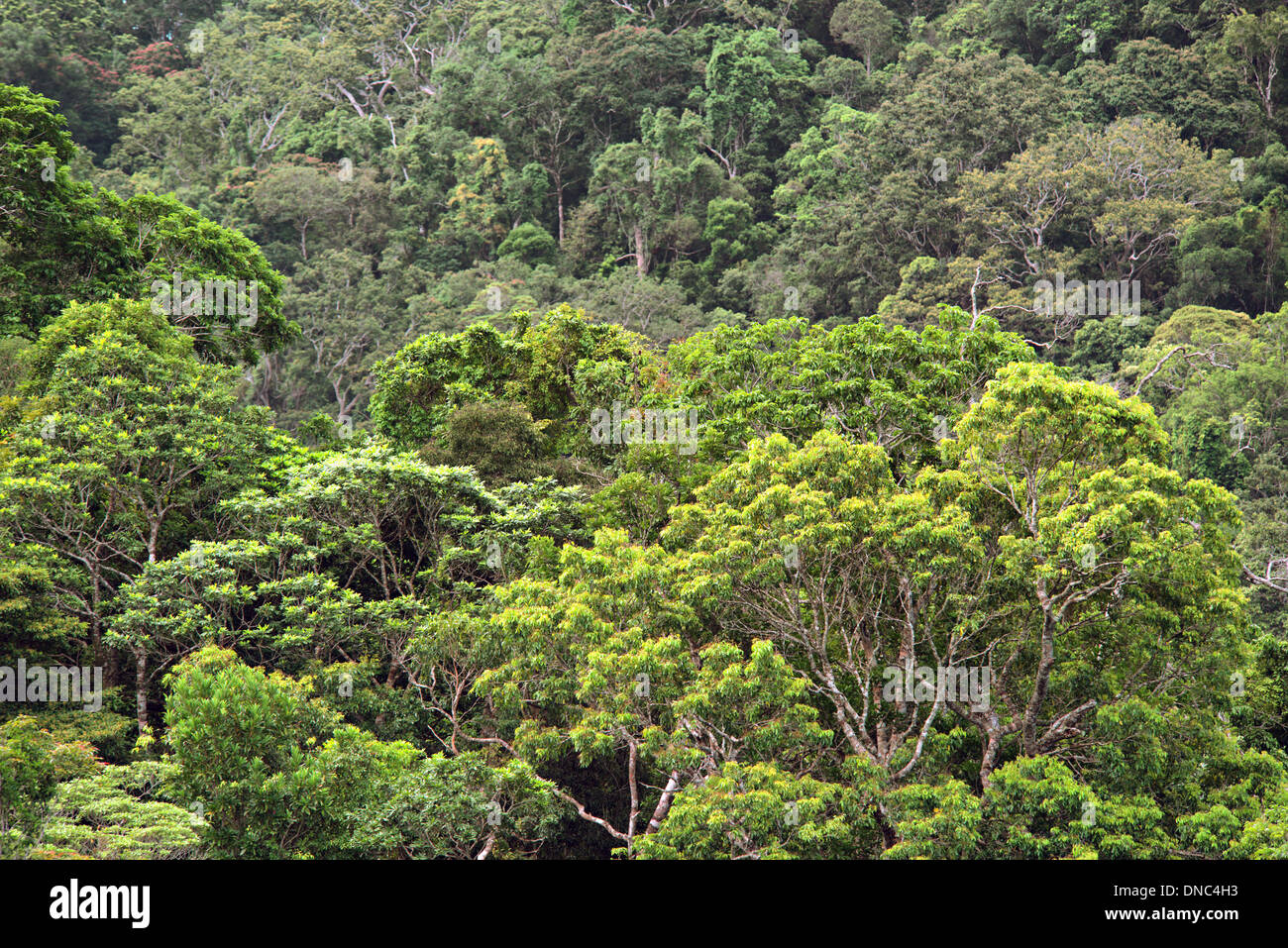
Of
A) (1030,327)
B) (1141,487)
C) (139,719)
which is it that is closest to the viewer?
(1141,487)

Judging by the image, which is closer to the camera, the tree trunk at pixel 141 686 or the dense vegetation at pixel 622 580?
the dense vegetation at pixel 622 580

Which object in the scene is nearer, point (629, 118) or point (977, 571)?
point (977, 571)

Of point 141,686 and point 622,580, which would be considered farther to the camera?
point 141,686

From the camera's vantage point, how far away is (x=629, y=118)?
4959 centimetres

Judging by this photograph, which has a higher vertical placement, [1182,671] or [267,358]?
[267,358]

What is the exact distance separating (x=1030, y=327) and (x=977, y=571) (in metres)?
24.1

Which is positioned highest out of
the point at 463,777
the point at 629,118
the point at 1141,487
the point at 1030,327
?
the point at 629,118

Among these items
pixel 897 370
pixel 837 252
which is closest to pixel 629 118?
pixel 837 252

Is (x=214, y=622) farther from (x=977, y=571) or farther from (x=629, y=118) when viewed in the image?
(x=629, y=118)

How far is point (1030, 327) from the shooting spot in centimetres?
3509

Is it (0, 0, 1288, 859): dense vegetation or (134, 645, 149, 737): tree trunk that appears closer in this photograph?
(0, 0, 1288, 859): dense vegetation

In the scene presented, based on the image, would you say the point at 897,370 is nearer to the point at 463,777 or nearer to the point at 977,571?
the point at 977,571

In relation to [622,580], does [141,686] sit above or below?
below
